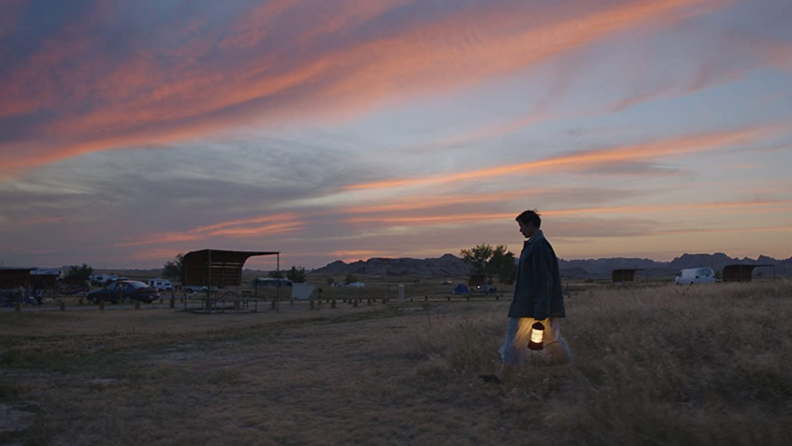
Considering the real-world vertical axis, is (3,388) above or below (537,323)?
below

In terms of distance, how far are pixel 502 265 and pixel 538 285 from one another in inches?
2927

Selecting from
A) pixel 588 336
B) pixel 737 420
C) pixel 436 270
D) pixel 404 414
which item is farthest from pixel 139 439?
pixel 436 270

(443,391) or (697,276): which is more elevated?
(697,276)

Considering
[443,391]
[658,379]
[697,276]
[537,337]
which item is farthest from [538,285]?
[697,276]

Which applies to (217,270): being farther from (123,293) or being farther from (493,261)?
(493,261)

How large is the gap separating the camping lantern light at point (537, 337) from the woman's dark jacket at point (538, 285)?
11 cm

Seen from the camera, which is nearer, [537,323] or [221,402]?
[537,323]

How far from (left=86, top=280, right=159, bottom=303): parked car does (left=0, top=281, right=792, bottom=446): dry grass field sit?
24411 mm

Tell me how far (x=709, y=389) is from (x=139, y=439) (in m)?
5.43

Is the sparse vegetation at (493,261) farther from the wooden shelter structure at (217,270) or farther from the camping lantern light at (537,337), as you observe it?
the camping lantern light at (537,337)

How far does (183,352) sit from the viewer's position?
1195 cm

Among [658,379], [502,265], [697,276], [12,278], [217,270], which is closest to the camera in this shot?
[658,379]

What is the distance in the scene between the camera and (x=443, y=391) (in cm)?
708

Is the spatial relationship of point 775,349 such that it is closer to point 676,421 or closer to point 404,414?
point 676,421
